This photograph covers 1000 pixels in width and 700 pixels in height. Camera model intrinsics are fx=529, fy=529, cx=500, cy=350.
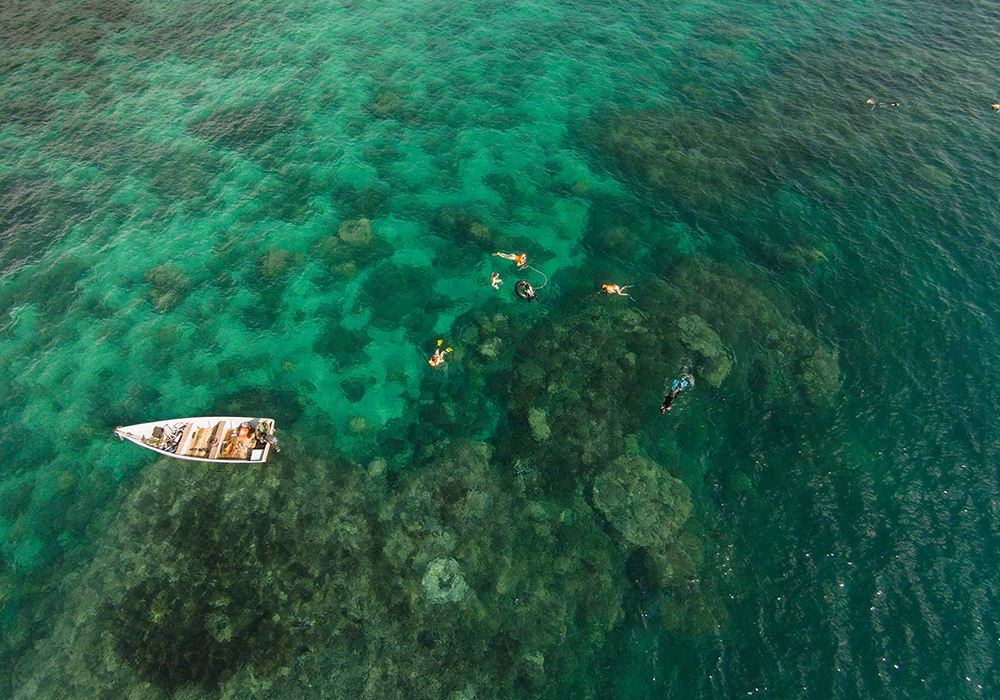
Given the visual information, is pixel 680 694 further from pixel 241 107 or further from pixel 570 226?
pixel 241 107

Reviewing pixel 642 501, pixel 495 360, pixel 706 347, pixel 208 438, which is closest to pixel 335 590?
pixel 208 438

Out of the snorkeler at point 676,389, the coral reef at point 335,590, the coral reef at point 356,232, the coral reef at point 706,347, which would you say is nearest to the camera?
the coral reef at point 335,590

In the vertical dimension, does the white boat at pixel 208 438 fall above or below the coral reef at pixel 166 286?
below

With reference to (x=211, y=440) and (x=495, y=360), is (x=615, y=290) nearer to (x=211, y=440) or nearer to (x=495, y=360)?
(x=495, y=360)

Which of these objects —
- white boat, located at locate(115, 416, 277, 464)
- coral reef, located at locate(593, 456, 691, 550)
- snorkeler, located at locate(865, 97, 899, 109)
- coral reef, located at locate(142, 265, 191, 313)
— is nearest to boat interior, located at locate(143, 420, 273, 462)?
white boat, located at locate(115, 416, 277, 464)

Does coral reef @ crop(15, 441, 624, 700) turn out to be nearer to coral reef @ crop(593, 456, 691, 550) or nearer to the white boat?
the white boat

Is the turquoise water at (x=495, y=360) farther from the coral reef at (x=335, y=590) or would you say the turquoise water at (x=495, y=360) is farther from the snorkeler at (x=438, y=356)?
the snorkeler at (x=438, y=356)

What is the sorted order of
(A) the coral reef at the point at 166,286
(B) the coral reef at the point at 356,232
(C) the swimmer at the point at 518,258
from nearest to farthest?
1. (A) the coral reef at the point at 166,286
2. (C) the swimmer at the point at 518,258
3. (B) the coral reef at the point at 356,232

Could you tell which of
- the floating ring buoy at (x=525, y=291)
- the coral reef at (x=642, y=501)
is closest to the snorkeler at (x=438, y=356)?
the floating ring buoy at (x=525, y=291)
